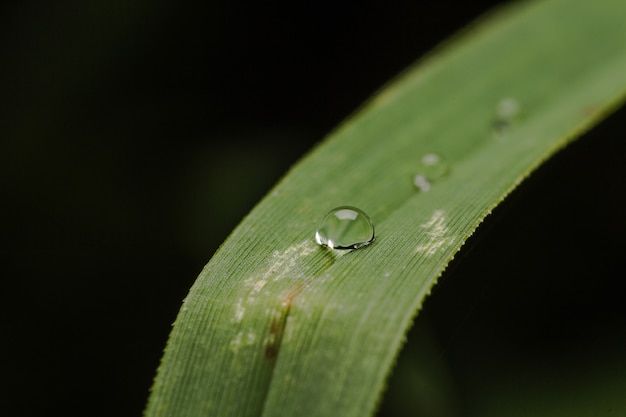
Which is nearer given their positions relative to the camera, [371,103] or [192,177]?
[371,103]

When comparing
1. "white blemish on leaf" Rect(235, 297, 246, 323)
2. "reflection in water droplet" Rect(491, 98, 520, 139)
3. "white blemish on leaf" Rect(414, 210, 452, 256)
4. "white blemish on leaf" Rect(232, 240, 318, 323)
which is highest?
"reflection in water droplet" Rect(491, 98, 520, 139)

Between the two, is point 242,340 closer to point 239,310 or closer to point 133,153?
point 239,310

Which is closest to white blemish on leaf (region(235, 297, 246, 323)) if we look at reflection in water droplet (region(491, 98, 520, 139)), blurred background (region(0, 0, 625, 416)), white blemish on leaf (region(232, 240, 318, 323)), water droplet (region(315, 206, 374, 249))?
white blemish on leaf (region(232, 240, 318, 323))

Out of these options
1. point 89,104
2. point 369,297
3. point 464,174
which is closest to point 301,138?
point 89,104

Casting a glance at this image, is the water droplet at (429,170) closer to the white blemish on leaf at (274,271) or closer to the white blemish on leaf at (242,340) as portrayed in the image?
the white blemish on leaf at (274,271)

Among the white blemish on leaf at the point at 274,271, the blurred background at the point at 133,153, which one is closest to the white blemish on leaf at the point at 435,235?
the white blemish on leaf at the point at 274,271

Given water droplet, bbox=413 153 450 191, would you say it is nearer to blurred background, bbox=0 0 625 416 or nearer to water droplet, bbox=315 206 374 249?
water droplet, bbox=315 206 374 249

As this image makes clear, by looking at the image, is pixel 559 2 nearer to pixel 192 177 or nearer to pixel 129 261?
→ pixel 192 177
